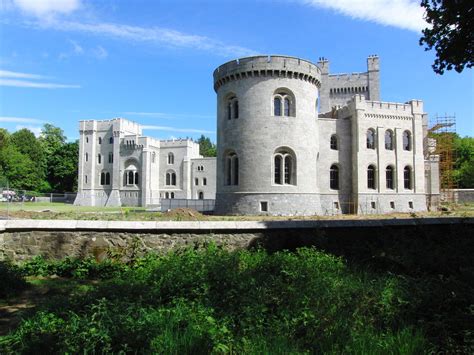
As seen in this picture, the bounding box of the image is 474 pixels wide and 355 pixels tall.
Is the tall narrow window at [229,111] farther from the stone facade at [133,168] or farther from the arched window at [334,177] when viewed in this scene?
the stone facade at [133,168]

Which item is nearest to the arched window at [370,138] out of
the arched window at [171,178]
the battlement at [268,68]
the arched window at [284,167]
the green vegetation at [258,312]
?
the battlement at [268,68]

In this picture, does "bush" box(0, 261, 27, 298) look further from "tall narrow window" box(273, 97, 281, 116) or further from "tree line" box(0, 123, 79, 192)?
"tree line" box(0, 123, 79, 192)

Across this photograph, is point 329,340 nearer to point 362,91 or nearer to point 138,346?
point 138,346

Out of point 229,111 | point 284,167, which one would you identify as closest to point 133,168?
point 229,111

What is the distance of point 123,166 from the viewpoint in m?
53.6

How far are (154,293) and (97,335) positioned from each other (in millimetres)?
1477

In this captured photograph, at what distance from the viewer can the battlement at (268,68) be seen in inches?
971

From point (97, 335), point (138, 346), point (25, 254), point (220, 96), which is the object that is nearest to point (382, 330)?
point (138, 346)

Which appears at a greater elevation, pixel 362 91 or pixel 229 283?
pixel 362 91

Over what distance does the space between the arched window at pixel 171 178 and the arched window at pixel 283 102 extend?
33.6 m

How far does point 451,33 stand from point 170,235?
12.1m

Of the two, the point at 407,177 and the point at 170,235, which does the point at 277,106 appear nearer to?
the point at 407,177

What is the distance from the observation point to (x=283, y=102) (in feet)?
82.9

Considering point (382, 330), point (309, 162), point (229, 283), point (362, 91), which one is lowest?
point (382, 330)
